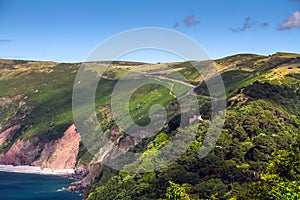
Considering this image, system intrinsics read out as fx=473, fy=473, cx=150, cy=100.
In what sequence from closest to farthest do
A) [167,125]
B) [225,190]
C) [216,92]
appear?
[225,190], [167,125], [216,92]

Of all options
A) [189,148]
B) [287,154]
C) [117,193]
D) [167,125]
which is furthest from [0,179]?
[287,154]

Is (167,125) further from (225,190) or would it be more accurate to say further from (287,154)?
(287,154)

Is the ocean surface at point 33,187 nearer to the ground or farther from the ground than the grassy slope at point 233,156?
nearer to the ground

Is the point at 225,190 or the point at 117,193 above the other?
the point at 225,190

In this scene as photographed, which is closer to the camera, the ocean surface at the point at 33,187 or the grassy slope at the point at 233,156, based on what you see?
the grassy slope at the point at 233,156

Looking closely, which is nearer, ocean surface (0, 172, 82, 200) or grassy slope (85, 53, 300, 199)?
grassy slope (85, 53, 300, 199)

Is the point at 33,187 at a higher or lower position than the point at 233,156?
lower

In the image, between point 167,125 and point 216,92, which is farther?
point 216,92

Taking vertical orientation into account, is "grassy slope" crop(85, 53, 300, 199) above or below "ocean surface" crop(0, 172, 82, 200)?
above
